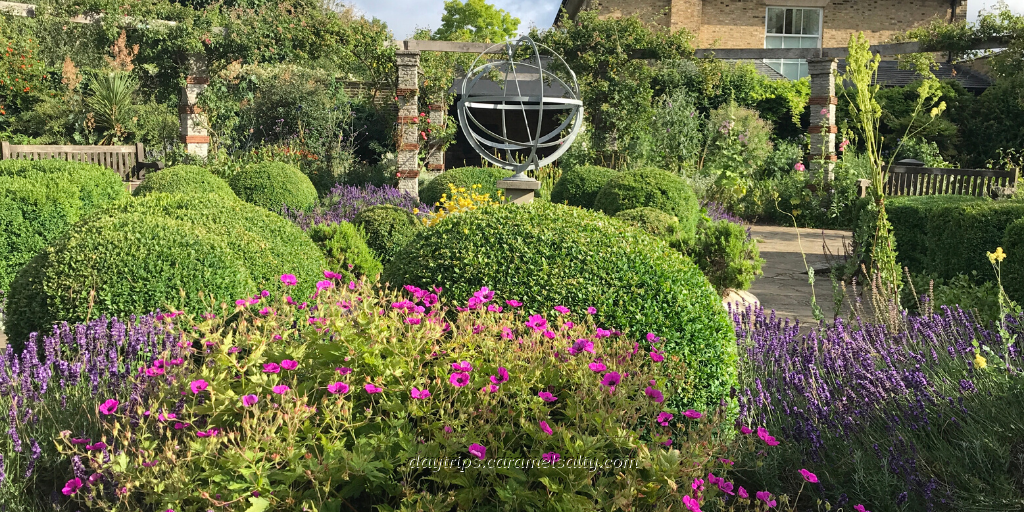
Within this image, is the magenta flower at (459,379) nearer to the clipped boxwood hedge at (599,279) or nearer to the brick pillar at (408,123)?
the clipped boxwood hedge at (599,279)

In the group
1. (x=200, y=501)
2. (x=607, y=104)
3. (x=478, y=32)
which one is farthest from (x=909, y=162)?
(x=478, y=32)

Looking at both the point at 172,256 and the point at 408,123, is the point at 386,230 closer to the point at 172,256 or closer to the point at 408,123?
the point at 172,256

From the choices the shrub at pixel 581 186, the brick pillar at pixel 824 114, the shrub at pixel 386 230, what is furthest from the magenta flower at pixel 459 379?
the brick pillar at pixel 824 114

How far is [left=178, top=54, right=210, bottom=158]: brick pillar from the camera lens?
13.2 metres

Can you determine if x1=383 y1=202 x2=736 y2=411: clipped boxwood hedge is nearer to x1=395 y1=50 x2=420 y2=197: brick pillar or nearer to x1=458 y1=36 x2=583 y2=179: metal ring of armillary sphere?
x1=458 y1=36 x2=583 y2=179: metal ring of armillary sphere

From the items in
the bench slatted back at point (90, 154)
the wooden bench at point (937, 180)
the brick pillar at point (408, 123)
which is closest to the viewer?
the bench slatted back at point (90, 154)

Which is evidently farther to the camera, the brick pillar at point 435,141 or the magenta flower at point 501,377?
the brick pillar at point 435,141

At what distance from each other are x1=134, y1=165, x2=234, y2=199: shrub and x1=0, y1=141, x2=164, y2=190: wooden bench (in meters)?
3.11

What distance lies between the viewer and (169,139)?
18.1 m

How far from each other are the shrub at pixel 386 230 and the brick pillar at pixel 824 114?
8906 mm

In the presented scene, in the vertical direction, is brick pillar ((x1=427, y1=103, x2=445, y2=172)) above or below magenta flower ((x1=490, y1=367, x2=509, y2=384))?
above

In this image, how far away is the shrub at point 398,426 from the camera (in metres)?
1.92

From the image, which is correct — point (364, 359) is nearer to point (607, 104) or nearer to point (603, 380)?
point (603, 380)

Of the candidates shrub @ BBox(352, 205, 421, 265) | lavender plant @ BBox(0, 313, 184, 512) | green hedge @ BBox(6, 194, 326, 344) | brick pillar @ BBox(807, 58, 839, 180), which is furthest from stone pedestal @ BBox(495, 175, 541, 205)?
brick pillar @ BBox(807, 58, 839, 180)
